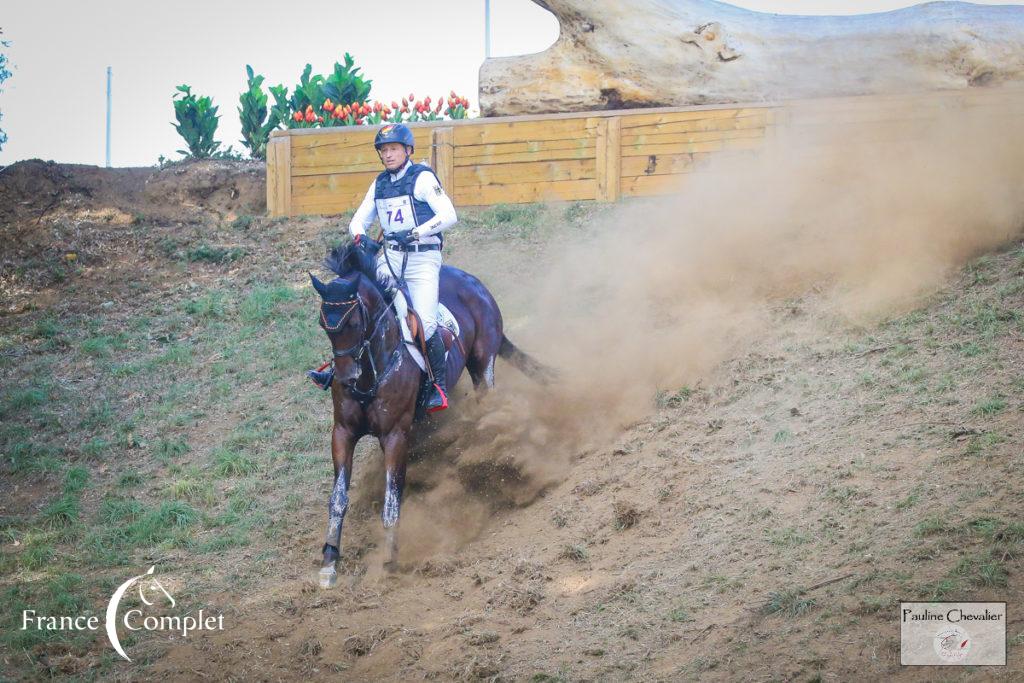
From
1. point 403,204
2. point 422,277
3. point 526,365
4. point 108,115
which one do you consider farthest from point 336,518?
point 108,115

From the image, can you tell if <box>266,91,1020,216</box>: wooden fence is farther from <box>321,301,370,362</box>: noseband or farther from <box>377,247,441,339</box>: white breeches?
<box>321,301,370,362</box>: noseband

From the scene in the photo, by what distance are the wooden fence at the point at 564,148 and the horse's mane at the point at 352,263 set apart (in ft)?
25.1

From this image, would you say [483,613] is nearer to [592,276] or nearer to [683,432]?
[683,432]

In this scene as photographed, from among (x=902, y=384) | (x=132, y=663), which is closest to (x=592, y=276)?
(x=902, y=384)

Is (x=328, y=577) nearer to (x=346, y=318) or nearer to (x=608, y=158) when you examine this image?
(x=346, y=318)

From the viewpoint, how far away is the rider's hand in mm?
9344

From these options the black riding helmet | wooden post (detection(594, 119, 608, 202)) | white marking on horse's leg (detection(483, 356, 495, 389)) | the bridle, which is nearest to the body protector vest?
the black riding helmet

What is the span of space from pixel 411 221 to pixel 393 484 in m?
2.54

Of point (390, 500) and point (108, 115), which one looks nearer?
point (390, 500)

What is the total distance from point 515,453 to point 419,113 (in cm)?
1087

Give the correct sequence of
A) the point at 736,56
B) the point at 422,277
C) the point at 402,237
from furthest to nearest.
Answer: the point at 736,56 → the point at 422,277 → the point at 402,237

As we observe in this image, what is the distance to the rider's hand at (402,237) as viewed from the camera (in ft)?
30.7

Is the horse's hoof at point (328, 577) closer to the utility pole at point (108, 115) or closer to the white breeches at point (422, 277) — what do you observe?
the white breeches at point (422, 277)

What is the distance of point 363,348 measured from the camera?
8383mm
